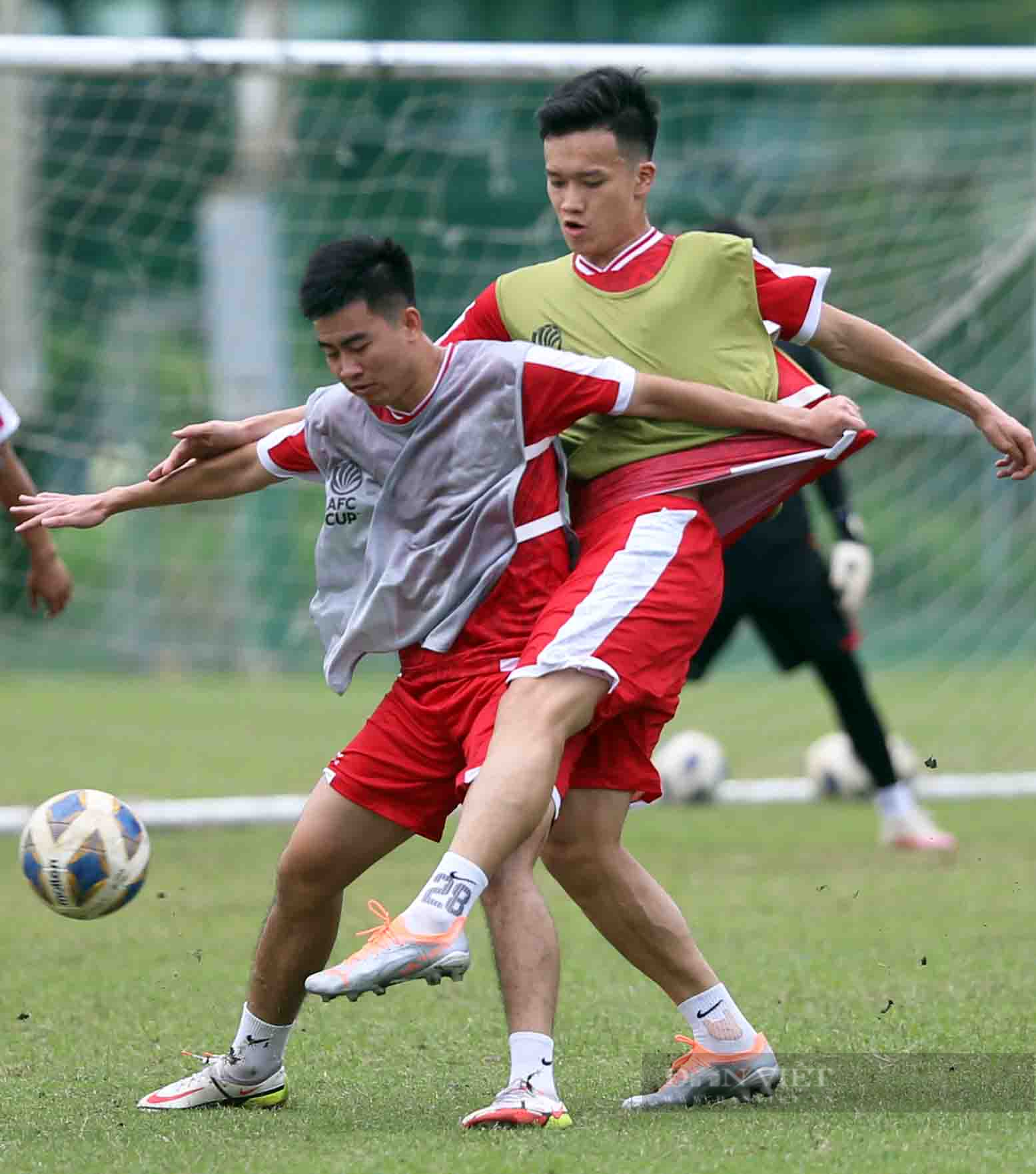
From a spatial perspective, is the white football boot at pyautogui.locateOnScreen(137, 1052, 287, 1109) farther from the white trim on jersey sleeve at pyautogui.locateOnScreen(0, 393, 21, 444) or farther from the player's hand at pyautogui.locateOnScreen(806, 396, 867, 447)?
the white trim on jersey sleeve at pyautogui.locateOnScreen(0, 393, 21, 444)

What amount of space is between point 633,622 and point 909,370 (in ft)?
3.05

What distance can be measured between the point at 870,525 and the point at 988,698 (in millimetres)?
1991

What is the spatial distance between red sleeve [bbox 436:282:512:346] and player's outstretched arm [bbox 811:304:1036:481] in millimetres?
686

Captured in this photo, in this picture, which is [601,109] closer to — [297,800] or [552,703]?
[552,703]

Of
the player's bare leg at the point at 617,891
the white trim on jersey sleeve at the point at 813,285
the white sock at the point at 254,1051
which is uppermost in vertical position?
the white trim on jersey sleeve at the point at 813,285

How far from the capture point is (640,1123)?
3867mm

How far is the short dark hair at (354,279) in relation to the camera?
3.89m

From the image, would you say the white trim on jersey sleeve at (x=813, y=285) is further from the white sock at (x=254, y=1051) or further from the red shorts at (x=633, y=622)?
the white sock at (x=254, y=1051)

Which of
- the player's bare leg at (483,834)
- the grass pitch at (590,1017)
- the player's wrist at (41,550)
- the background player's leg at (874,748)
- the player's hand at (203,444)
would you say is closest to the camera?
the player's bare leg at (483,834)

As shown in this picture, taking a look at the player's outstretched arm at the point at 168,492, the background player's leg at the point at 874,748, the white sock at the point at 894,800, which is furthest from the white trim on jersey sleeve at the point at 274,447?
the white sock at the point at 894,800

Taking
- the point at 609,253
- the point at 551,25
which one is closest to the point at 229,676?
the point at 551,25

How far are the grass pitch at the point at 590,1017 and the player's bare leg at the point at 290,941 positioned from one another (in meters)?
0.10

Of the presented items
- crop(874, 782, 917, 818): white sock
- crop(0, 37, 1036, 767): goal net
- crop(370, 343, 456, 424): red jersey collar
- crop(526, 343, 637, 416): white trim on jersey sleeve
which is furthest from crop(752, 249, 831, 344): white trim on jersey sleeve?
crop(874, 782, 917, 818): white sock

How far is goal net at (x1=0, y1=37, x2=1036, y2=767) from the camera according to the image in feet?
28.8
